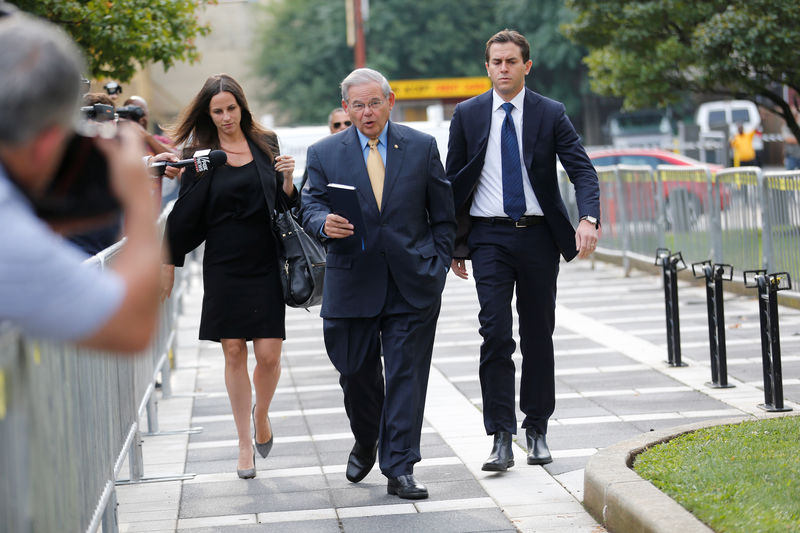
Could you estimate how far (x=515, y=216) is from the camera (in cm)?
640

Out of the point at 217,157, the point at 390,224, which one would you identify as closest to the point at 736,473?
the point at 390,224

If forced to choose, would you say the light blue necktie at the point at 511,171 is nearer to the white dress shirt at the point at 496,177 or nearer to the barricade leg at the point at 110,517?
the white dress shirt at the point at 496,177

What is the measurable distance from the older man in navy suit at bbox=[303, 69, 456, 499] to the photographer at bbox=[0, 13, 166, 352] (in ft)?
11.4

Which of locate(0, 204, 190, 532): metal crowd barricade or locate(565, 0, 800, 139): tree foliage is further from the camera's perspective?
locate(565, 0, 800, 139): tree foliage

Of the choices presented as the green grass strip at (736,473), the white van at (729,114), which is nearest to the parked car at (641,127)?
the white van at (729,114)

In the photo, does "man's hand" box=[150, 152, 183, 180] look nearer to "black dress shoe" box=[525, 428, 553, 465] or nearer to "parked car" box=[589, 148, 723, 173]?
"black dress shoe" box=[525, 428, 553, 465]

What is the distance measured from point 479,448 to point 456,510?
1.34m

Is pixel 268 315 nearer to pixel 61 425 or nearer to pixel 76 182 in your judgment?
pixel 61 425

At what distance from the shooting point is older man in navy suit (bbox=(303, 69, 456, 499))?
5.94 meters

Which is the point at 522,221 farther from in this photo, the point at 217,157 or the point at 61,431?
the point at 61,431

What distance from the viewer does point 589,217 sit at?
6.41m

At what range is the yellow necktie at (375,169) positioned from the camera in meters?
6.03

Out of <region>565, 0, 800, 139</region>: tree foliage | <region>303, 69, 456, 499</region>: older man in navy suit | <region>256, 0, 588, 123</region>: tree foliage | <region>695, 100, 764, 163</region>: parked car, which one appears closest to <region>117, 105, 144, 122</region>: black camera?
<region>303, 69, 456, 499</region>: older man in navy suit

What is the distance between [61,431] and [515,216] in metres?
3.13
